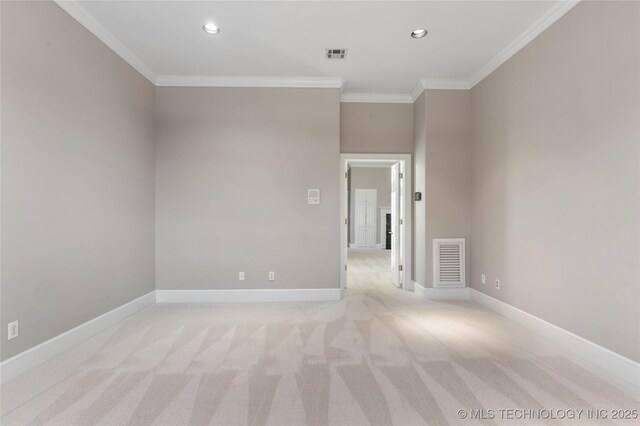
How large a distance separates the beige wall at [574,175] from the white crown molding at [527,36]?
0.07 m

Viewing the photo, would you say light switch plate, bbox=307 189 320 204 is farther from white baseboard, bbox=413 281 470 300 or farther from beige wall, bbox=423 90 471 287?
white baseboard, bbox=413 281 470 300

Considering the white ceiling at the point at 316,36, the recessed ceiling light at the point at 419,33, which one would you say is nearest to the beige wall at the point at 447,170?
the white ceiling at the point at 316,36

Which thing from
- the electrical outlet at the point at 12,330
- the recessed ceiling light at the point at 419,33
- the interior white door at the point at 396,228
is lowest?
the electrical outlet at the point at 12,330

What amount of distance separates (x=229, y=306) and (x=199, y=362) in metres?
1.62

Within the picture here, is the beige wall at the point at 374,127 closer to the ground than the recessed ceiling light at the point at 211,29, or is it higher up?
closer to the ground

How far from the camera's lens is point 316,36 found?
3.36 metres

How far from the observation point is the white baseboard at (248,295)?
4383 millimetres

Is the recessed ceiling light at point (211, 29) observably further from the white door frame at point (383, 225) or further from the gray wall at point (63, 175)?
the white door frame at point (383, 225)

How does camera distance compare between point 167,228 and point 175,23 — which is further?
point 167,228

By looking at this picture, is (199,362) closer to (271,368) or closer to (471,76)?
(271,368)

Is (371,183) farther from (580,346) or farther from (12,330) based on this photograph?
(12,330)

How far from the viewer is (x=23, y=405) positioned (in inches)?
78.7

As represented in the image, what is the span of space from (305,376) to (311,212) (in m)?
2.48

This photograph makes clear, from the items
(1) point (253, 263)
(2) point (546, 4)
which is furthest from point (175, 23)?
(2) point (546, 4)
